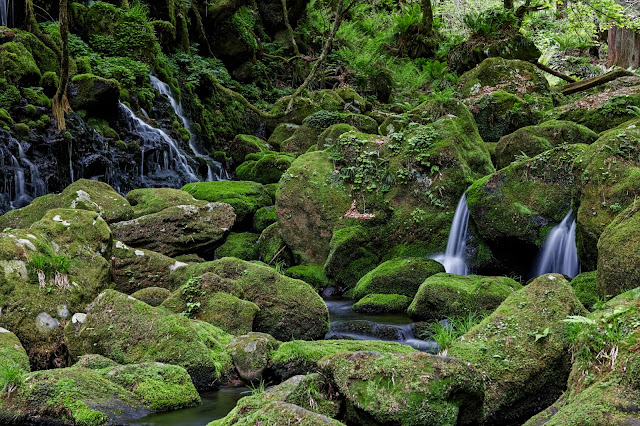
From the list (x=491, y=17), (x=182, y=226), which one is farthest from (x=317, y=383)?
(x=491, y=17)

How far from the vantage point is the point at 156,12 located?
2047 centimetres

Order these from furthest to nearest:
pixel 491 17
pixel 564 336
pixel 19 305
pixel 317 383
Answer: pixel 491 17 < pixel 19 305 < pixel 564 336 < pixel 317 383

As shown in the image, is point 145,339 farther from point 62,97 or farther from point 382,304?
point 62,97

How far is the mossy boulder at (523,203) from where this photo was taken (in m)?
9.29

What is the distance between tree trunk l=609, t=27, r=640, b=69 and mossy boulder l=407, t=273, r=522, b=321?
16.0m

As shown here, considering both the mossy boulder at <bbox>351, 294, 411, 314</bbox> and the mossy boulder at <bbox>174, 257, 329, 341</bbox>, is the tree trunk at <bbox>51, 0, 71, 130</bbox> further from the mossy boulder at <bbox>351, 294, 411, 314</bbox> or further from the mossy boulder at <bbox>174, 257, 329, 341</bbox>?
the mossy boulder at <bbox>351, 294, 411, 314</bbox>

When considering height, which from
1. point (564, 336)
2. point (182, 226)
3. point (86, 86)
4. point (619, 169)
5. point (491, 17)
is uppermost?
point (491, 17)

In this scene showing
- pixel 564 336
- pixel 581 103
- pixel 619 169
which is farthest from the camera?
pixel 581 103

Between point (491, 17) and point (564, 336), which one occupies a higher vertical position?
point (491, 17)

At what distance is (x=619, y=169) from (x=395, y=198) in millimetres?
4352

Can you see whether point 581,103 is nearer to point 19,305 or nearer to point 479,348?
point 479,348

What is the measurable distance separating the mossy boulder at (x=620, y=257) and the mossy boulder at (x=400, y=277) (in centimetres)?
333

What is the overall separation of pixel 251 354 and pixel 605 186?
5543 mm

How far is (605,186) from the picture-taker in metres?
7.84
